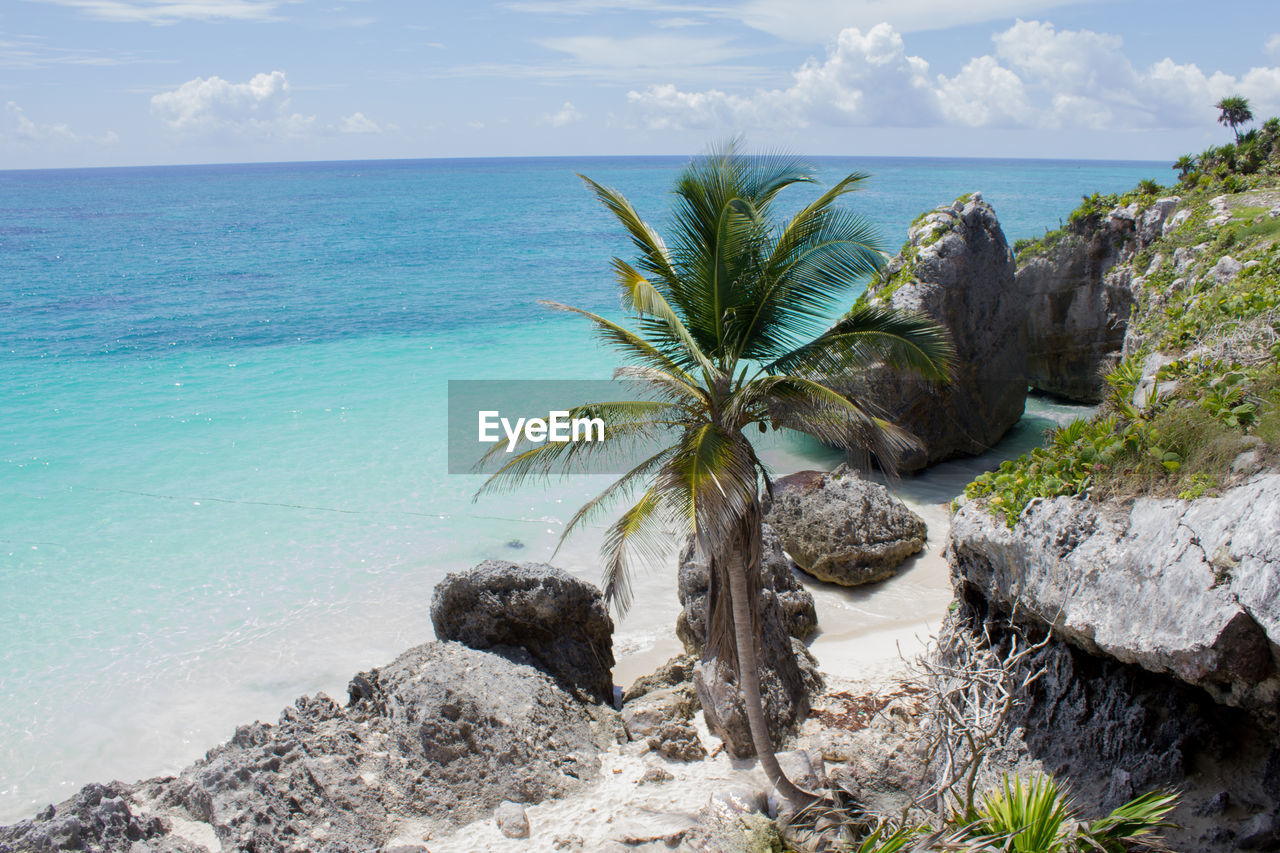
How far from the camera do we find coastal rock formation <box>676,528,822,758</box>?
10016 millimetres

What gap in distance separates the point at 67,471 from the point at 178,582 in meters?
7.31

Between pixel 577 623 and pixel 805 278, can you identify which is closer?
pixel 805 278

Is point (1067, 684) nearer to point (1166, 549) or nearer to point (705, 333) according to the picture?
point (1166, 549)

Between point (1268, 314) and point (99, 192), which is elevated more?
point (99, 192)

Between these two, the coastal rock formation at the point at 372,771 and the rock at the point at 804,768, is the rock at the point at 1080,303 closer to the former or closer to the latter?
the rock at the point at 804,768

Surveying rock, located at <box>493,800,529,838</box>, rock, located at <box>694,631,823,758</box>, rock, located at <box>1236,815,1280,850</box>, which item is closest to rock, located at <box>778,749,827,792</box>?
rock, located at <box>694,631,823,758</box>

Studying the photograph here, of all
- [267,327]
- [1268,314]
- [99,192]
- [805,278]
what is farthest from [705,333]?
[99,192]

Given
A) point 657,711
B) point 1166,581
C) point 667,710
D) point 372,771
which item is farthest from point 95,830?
point 1166,581

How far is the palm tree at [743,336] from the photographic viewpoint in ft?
26.0

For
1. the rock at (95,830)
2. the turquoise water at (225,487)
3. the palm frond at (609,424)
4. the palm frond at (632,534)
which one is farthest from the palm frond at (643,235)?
the turquoise water at (225,487)

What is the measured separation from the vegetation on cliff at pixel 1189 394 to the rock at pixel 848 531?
4.55 metres

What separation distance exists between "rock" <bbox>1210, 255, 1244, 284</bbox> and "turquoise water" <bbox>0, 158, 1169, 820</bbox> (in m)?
9.46

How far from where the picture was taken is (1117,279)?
67.7 ft

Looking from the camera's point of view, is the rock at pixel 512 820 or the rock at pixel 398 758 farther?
the rock at pixel 512 820
